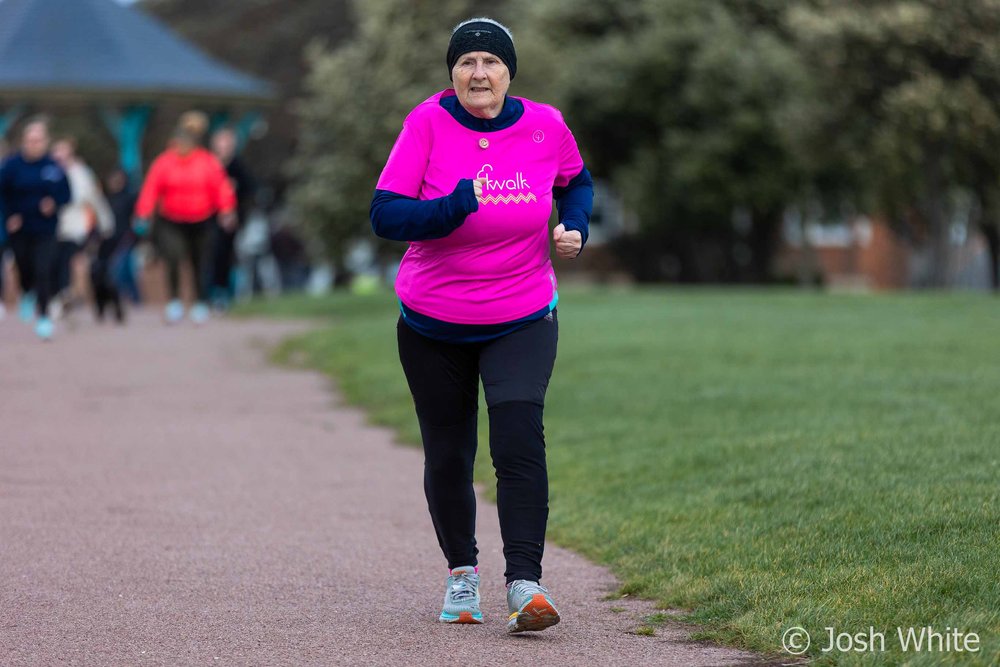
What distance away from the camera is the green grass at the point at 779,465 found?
5707 millimetres

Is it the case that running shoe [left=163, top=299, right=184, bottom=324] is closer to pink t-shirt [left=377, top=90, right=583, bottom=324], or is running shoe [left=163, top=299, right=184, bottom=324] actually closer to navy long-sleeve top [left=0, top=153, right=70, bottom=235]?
navy long-sleeve top [left=0, top=153, right=70, bottom=235]

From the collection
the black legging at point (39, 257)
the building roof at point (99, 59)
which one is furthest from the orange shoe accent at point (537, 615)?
the building roof at point (99, 59)

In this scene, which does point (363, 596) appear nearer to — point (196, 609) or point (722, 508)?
point (196, 609)

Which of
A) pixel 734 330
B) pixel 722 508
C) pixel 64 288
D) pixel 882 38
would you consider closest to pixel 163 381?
pixel 64 288

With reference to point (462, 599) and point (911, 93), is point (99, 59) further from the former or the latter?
point (462, 599)

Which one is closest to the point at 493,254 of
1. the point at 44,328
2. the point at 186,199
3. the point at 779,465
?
the point at 779,465

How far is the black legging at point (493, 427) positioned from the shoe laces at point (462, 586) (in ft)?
0.16

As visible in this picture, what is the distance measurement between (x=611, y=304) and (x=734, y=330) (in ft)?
19.7

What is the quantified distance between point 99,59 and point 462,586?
97.2 ft

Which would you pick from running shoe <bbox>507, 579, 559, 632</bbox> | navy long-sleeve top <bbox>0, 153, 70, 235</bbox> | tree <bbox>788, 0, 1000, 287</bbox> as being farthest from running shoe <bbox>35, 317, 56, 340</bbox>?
tree <bbox>788, 0, 1000, 287</bbox>

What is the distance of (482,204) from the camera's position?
5.55 m

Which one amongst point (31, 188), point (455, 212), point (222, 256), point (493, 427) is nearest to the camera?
point (455, 212)

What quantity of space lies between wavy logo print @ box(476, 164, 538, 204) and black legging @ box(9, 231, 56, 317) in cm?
1180

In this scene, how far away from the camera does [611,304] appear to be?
77.4 feet
